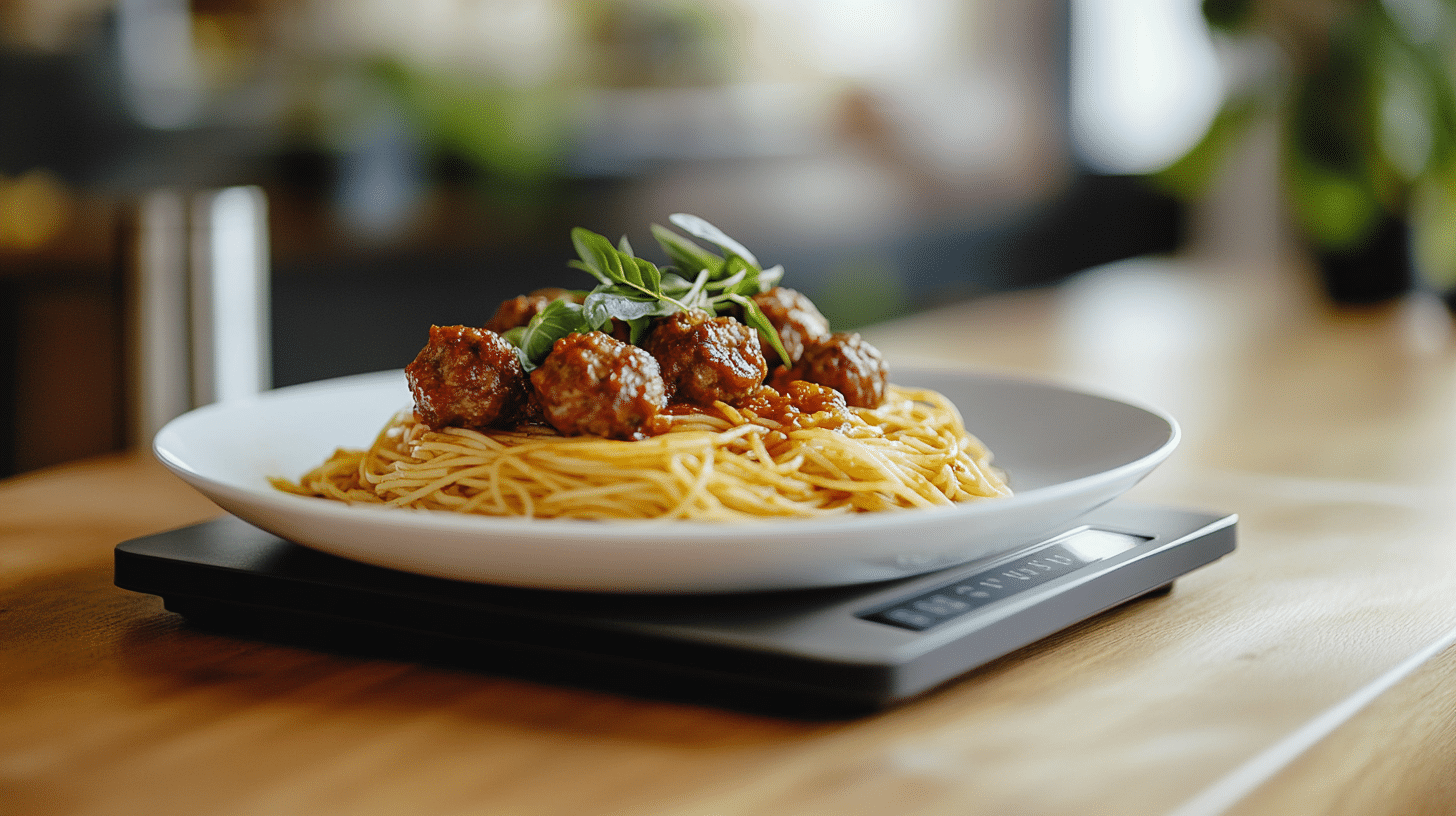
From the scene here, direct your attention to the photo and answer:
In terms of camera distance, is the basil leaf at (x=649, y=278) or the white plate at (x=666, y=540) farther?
the basil leaf at (x=649, y=278)

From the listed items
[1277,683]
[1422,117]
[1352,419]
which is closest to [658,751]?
[1277,683]

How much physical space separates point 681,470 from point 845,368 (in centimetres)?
31

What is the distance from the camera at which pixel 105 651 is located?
3.51ft

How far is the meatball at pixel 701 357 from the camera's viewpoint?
1.28 metres

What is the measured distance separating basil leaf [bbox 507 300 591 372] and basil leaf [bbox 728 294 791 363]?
192mm

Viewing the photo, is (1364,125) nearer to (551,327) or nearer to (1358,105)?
(1358,105)

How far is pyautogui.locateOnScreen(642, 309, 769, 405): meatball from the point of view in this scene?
1279 mm

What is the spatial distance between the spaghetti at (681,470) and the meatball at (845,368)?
0.08 ft

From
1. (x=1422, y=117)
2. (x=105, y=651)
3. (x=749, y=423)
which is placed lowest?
(x=105, y=651)

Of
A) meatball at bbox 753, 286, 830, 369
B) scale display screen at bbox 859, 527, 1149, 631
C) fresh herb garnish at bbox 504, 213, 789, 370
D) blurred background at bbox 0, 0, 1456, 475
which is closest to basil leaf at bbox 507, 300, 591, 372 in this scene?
fresh herb garnish at bbox 504, 213, 789, 370

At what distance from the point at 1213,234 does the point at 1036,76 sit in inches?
60.0

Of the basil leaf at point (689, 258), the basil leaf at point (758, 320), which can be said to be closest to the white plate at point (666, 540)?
the basil leaf at point (758, 320)

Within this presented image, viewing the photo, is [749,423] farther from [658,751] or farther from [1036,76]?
[1036,76]

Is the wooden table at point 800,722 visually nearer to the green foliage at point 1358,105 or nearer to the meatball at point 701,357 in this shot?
the meatball at point 701,357
